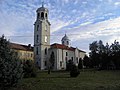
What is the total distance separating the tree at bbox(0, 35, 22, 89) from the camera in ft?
59.4

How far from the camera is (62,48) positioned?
3647 inches

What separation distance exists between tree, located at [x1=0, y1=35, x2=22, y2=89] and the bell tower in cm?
6666

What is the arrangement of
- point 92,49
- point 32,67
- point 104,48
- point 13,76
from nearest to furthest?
point 13,76, point 32,67, point 104,48, point 92,49

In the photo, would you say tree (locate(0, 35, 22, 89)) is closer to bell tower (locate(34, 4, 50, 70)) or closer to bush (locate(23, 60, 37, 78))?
bush (locate(23, 60, 37, 78))

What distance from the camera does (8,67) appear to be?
1834cm

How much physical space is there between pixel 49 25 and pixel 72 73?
176 ft

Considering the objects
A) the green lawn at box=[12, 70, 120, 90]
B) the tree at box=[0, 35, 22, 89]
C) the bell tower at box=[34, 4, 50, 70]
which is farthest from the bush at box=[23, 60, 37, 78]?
the bell tower at box=[34, 4, 50, 70]

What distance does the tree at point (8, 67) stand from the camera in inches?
713

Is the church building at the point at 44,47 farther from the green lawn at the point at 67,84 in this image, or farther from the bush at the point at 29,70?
the green lawn at the point at 67,84

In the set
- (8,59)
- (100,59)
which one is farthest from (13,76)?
(100,59)

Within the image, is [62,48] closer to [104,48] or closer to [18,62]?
[104,48]

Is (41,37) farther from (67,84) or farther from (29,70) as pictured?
(67,84)

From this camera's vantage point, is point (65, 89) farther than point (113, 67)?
No

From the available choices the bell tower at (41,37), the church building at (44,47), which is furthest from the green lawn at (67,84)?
the bell tower at (41,37)
